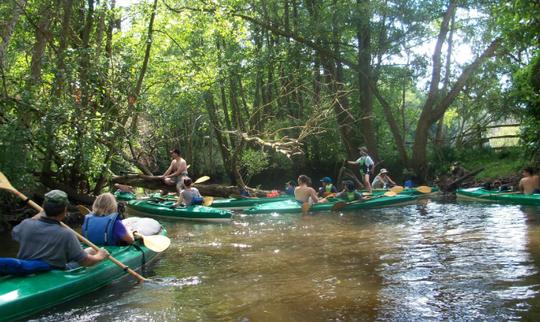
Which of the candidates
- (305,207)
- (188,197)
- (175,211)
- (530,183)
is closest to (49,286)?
(175,211)

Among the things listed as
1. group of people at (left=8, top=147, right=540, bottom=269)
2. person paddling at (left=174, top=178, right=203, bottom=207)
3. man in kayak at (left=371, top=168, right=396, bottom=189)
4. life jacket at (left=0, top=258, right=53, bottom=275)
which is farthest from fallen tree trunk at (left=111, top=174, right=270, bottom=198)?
life jacket at (left=0, top=258, right=53, bottom=275)

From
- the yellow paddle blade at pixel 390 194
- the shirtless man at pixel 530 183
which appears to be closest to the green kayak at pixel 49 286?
the yellow paddle blade at pixel 390 194

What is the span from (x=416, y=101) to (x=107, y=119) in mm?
27775

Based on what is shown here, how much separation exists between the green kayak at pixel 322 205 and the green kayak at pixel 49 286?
6555 millimetres

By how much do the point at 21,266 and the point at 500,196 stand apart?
11.3m

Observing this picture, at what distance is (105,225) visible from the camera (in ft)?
19.5

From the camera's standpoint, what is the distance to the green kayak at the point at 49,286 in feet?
14.1

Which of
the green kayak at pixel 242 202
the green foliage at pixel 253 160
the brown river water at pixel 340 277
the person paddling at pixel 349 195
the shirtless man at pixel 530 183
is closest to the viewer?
the brown river water at pixel 340 277

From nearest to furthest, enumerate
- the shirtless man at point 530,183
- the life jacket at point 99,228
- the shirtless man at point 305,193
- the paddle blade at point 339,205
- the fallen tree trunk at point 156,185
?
1. the life jacket at point 99,228
2. the shirtless man at point 530,183
3. the paddle blade at point 339,205
4. the shirtless man at point 305,193
5. the fallen tree trunk at point 156,185

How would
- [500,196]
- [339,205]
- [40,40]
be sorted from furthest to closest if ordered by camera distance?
1. [500,196]
2. [339,205]
3. [40,40]

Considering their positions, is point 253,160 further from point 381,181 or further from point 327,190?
point 327,190

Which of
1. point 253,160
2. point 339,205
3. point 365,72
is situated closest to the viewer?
point 339,205

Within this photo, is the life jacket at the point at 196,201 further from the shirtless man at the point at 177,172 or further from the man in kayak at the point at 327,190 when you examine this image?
the man in kayak at the point at 327,190

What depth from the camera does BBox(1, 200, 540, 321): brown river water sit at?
15.0ft
